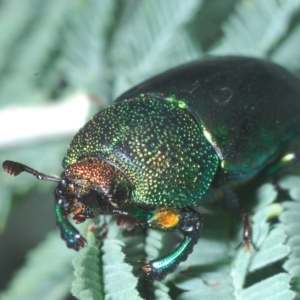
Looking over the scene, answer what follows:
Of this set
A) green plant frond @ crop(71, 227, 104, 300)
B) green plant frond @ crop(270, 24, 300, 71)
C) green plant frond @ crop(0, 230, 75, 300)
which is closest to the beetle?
green plant frond @ crop(71, 227, 104, 300)

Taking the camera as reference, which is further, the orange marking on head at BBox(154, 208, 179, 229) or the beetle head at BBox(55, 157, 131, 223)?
the orange marking on head at BBox(154, 208, 179, 229)

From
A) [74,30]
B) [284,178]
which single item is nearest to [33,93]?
[74,30]

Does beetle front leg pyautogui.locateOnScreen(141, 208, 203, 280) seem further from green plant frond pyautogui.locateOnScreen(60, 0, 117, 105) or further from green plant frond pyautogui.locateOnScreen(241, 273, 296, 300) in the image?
green plant frond pyautogui.locateOnScreen(60, 0, 117, 105)

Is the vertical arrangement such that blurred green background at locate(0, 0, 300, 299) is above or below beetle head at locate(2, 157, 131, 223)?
above

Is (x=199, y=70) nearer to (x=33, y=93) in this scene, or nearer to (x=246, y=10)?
(x=246, y=10)

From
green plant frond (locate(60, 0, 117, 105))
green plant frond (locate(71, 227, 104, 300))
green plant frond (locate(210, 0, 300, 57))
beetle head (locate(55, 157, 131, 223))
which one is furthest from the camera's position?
green plant frond (locate(60, 0, 117, 105))

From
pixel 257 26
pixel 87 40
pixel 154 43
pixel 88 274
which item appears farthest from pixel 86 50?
pixel 88 274

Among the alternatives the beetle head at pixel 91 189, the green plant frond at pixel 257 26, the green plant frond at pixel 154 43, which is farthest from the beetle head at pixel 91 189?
the green plant frond at pixel 257 26
